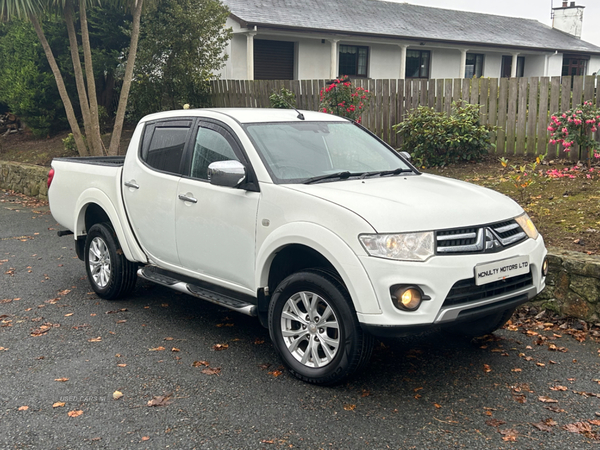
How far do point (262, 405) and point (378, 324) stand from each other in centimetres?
94

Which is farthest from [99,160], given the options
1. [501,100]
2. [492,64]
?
[492,64]

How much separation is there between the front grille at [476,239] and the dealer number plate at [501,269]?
0.34ft

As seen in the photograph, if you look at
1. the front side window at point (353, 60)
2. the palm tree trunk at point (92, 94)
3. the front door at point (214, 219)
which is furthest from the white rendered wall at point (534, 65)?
the front door at point (214, 219)

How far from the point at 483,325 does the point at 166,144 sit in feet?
10.5

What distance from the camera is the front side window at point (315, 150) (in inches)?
191

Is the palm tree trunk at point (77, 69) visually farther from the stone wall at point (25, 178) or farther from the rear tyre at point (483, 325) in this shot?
the rear tyre at point (483, 325)

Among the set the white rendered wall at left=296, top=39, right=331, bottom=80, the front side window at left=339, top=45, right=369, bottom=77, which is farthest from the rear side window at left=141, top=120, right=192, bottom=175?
the front side window at left=339, top=45, right=369, bottom=77

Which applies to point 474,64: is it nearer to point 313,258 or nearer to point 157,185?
point 157,185

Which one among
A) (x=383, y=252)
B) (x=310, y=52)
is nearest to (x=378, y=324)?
(x=383, y=252)

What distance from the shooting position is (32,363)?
4.81 metres

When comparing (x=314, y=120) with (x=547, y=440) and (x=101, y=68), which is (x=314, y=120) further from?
(x=101, y=68)

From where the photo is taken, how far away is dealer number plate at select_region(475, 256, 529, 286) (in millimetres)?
4039

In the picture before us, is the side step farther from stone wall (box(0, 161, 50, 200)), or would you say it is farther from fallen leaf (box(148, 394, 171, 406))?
stone wall (box(0, 161, 50, 200))

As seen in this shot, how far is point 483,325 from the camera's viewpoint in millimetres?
5047
